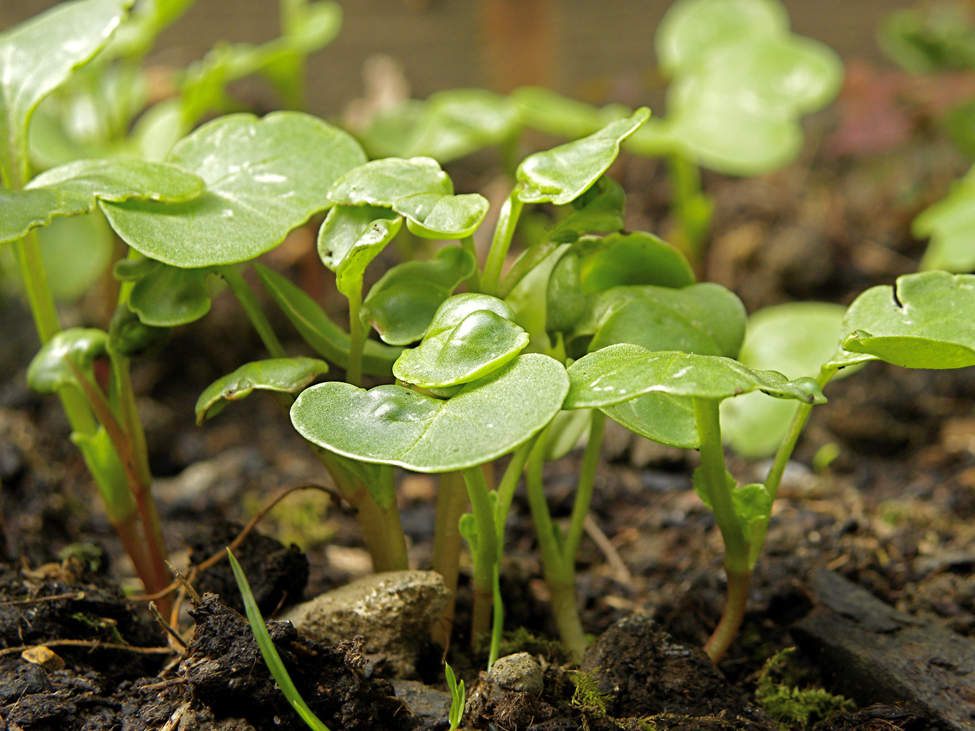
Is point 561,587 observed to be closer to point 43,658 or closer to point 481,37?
point 43,658

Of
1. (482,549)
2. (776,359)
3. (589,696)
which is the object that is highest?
(482,549)

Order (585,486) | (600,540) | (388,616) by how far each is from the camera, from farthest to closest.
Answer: (600,540) < (585,486) < (388,616)

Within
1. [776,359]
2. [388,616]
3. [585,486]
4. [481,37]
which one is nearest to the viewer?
[388,616]

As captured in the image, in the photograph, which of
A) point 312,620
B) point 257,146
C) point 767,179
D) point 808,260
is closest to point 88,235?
point 257,146

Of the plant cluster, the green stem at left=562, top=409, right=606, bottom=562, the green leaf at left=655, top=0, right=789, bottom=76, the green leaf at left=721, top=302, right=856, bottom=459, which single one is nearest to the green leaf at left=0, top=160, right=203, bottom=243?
the plant cluster

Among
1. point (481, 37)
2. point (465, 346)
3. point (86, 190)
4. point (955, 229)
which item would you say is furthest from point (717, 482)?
point (481, 37)
